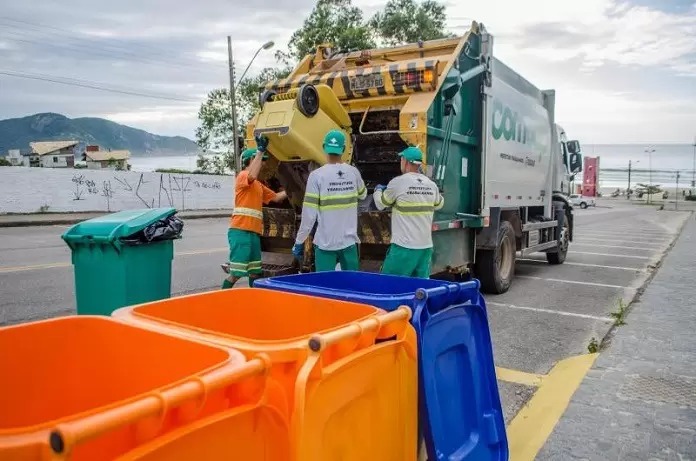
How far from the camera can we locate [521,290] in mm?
8023

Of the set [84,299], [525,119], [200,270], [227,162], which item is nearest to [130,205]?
[227,162]

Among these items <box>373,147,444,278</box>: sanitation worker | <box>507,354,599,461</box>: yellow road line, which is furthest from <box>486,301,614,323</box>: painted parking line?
<box>373,147,444,278</box>: sanitation worker

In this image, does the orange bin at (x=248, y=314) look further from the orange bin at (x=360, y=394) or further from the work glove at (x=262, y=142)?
the work glove at (x=262, y=142)

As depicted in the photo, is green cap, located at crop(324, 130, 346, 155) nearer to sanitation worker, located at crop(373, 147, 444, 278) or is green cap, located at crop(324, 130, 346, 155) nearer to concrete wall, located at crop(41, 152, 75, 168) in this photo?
sanitation worker, located at crop(373, 147, 444, 278)

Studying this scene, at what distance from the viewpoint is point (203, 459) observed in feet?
4.80

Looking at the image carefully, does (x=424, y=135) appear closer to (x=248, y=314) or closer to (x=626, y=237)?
(x=248, y=314)

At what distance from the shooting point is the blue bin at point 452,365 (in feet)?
7.81

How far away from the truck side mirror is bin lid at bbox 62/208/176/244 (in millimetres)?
8730

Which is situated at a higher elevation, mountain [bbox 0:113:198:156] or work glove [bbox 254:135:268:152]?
mountain [bbox 0:113:198:156]

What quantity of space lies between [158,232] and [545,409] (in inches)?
118

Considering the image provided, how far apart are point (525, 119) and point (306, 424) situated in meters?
7.46

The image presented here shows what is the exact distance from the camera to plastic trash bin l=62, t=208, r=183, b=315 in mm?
4164

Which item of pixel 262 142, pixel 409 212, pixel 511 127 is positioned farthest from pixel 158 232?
pixel 511 127

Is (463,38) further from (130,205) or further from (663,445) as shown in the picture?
(130,205)
